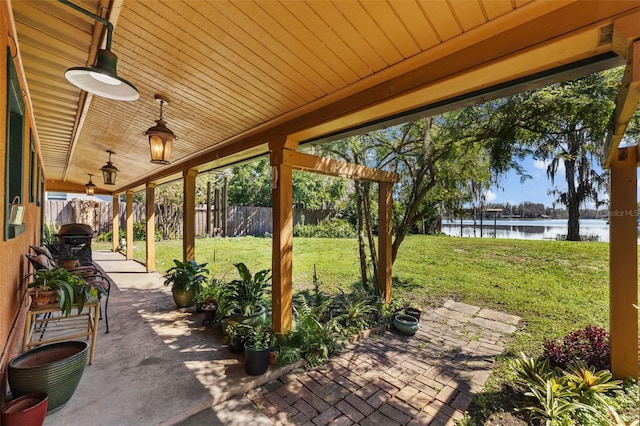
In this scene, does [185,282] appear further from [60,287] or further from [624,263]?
[624,263]

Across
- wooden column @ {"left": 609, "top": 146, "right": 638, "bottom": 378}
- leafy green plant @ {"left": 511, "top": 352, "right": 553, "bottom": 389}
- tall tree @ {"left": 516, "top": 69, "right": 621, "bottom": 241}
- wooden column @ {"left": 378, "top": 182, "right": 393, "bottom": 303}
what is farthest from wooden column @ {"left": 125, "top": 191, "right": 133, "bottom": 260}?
wooden column @ {"left": 609, "top": 146, "right": 638, "bottom": 378}

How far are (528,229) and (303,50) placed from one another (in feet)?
39.9

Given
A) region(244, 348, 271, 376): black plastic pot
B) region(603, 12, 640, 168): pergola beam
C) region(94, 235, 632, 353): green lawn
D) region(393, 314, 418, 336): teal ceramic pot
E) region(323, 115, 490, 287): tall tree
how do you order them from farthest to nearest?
region(323, 115, 490, 287): tall tree, region(94, 235, 632, 353): green lawn, region(393, 314, 418, 336): teal ceramic pot, region(244, 348, 271, 376): black plastic pot, region(603, 12, 640, 168): pergola beam

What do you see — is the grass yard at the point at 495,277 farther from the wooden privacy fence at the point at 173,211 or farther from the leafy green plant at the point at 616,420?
the wooden privacy fence at the point at 173,211

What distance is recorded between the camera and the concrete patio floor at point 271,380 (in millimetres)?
2059

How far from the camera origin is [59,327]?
3359mm

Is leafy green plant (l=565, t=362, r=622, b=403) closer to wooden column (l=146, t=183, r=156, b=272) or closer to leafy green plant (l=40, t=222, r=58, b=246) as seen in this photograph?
wooden column (l=146, t=183, r=156, b=272)

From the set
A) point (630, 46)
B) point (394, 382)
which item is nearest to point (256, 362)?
point (394, 382)

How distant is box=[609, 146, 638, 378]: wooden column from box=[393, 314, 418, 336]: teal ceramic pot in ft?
5.86

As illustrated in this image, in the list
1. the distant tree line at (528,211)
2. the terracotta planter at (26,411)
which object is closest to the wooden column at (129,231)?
the terracotta planter at (26,411)

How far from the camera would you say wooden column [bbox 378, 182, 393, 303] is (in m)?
4.14

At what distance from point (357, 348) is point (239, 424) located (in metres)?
1.59

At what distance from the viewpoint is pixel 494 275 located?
18.4 ft

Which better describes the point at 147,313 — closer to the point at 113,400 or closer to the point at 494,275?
the point at 113,400
